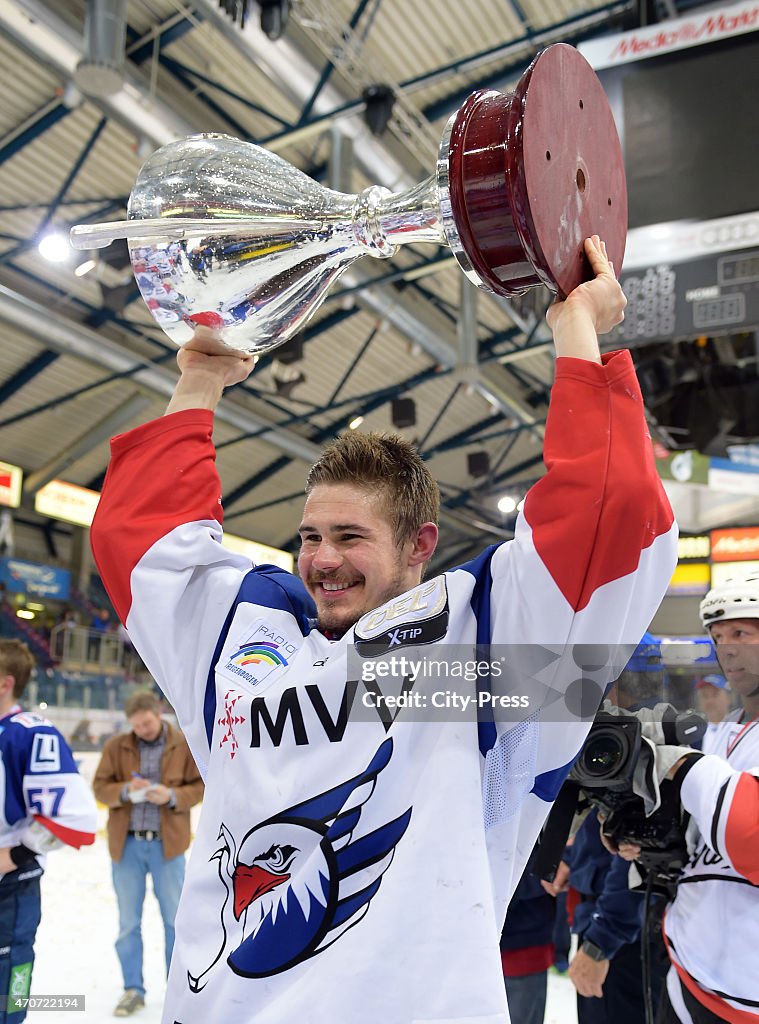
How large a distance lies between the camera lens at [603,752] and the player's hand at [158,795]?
10.4 feet

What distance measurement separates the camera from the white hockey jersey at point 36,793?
9.04 ft

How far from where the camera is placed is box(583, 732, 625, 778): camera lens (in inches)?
69.6

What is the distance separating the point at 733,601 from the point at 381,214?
1.32 metres

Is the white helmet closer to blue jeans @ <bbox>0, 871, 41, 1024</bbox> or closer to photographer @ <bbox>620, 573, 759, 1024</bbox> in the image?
photographer @ <bbox>620, 573, 759, 1024</bbox>

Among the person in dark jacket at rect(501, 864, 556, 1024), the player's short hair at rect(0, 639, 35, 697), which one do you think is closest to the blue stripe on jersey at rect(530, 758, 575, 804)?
the person in dark jacket at rect(501, 864, 556, 1024)

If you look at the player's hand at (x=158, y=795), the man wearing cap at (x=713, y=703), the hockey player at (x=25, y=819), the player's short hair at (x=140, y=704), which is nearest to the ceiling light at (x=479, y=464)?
the player's short hair at (x=140, y=704)

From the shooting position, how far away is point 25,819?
9.15 feet

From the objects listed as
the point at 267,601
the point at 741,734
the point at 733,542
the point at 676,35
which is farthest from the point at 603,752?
the point at 733,542

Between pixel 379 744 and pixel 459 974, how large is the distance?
0.20 metres

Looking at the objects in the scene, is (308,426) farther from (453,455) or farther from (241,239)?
(241,239)

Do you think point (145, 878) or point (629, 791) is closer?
point (629, 791)

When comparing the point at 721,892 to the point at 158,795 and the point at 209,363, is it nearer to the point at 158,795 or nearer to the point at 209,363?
the point at 209,363

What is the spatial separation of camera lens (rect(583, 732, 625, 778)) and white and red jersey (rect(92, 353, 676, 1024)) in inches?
32.5

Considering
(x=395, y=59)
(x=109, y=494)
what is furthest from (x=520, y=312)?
(x=109, y=494)
